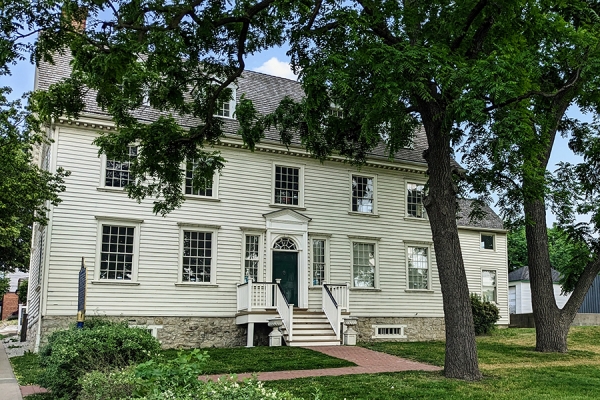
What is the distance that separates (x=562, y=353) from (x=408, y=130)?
813cm

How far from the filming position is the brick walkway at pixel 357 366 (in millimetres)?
12719

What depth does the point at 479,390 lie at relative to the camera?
35.3ft

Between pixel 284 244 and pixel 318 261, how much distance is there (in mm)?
1527

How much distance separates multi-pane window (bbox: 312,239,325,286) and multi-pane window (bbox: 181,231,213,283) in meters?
3.90

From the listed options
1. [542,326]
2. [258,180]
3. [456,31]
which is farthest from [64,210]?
[542,326]

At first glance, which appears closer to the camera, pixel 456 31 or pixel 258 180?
pixel 456 31

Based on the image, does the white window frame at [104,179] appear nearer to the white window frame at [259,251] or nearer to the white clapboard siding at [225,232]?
the white clapboard siding at [225,232]

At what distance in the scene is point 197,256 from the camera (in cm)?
1884

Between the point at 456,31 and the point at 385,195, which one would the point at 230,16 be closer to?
the point at 456,31

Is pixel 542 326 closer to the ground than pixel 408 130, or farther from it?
closer to the ground

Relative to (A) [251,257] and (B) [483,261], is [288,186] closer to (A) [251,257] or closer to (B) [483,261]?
(A) [251,257]

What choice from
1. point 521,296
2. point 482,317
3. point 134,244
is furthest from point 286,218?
point 521,296

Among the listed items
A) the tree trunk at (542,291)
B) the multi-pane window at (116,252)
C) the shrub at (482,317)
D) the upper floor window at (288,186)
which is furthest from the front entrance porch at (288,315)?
the shrub at (482,317)

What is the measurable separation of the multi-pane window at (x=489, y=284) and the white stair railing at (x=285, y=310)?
13.4 meters
